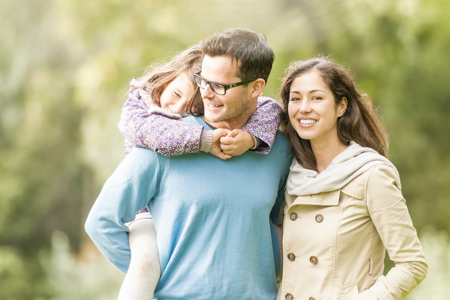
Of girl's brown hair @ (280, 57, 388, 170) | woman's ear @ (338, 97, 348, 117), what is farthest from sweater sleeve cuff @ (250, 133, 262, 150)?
woman's ear @ (338, 97, 348, 117)

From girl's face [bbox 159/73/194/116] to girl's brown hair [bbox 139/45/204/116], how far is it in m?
0.02

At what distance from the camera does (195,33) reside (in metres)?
6.34

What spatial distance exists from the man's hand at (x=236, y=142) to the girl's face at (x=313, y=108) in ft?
0.77

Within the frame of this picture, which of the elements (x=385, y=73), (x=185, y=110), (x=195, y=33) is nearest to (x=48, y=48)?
(x=195, y=33)

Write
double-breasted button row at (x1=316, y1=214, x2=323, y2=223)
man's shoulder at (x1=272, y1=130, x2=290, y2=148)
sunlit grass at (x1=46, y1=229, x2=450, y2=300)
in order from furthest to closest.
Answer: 1. sunlit grass at (x1=46, y1=229, x2=450, y2=300)
2. man's shoulder at (x1=272, y1=130, x2=290, y2=148)
3. double-breasted button row at (x1=316, y1=214, x2=323, y2=223)

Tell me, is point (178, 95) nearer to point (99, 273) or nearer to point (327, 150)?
point (327, 150)

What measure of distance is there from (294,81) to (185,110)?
18.3 inches

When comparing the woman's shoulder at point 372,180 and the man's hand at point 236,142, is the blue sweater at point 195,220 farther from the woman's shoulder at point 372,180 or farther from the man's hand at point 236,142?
the woman's shoulder at point 372,180

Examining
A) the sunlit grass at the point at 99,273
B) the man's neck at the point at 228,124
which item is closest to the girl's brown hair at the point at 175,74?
the man's neck at the point at 228,124

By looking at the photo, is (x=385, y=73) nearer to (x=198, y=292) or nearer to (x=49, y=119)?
(x=198, y=292)

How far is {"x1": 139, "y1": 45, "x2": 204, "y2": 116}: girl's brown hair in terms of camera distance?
7.42ft

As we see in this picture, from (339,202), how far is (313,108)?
1.25 ft

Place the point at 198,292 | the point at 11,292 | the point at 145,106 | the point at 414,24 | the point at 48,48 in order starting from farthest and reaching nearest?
the point at 48,48 → the point at 11,292 → the point at 414,24 → the point at 145,106 → the point at 198,292

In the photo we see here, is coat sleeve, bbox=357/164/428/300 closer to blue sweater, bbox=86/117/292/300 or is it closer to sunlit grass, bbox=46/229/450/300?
blue sweater, bbox=86/117/292/300
